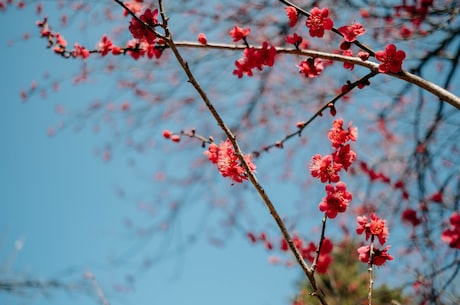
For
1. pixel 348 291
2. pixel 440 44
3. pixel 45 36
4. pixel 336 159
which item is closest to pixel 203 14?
pixel 45 36

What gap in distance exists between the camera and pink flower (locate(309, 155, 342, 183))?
1784 millimetres

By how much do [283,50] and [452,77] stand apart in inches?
105

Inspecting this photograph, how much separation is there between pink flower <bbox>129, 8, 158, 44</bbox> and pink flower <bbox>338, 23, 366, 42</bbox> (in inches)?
40.1

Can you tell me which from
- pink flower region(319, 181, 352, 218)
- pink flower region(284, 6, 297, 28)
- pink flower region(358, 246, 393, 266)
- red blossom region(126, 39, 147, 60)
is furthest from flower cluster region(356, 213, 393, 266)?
red blossom region(126, 39, 147, 60)

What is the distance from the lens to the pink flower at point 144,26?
75.7 inches

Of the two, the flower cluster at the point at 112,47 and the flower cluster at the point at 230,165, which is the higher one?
the flower cluster at the point at 112,47

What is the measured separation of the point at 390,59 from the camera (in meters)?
1.75

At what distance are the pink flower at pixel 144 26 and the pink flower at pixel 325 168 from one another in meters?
1.13

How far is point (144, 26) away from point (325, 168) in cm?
125

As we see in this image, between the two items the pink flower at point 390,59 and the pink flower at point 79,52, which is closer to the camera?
the pink flower at point 390,59

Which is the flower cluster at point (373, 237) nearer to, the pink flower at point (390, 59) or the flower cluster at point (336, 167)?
the flower cluster at point (336, 167)

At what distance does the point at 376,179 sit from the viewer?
184 inches

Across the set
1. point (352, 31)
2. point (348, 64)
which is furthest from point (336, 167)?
point (352, 31)

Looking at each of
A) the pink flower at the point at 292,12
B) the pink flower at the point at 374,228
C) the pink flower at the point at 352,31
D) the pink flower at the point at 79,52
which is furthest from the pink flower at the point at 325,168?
the pink flower at the point at 79,52
